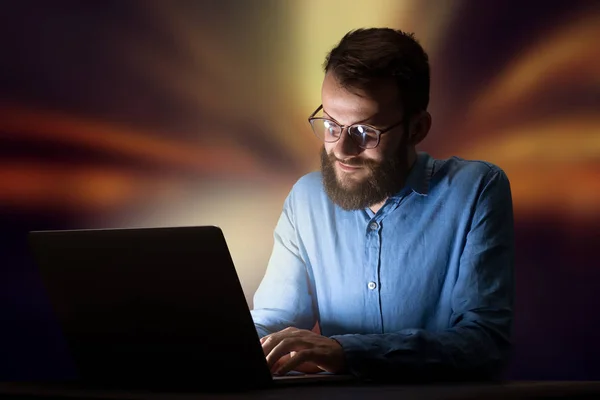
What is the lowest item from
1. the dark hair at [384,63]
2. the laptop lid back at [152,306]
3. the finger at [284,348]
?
the finger at [284,348]

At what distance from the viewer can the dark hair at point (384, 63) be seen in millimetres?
1835

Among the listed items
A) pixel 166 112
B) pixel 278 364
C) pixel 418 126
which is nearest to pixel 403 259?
pixel 418 126

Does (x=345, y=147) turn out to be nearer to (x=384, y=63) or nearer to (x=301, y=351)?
(x=384, y=63)

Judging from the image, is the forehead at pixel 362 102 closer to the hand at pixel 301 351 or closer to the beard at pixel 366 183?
the beard at pixel 366 183

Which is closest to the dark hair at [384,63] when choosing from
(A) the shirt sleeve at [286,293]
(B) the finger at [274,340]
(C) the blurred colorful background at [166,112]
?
(C) the blurred colorful background at [166,112]

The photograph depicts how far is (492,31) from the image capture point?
2152 millimetres

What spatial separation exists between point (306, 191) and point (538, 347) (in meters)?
0.80

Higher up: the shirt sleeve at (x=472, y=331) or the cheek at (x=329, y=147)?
the cheek at (x=329, y=147)

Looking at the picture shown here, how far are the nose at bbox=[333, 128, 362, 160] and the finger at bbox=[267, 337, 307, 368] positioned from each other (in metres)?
0.66

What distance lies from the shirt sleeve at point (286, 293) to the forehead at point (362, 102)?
36 cm

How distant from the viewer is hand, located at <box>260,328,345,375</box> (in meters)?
1.25

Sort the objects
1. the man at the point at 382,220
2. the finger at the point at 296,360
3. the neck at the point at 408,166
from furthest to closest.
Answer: the neck at the point at 408,166 → the man at the point at 382,220 → the finger at the point at 296,360

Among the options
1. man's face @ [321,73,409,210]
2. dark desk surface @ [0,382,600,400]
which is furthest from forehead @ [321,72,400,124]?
dark desk surface @ [0,382,600,400]

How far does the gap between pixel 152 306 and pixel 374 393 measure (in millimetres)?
356
